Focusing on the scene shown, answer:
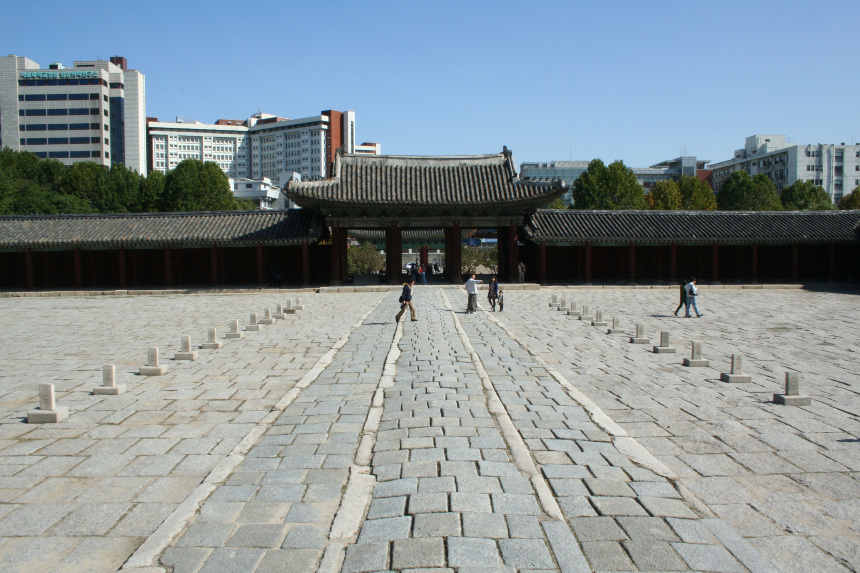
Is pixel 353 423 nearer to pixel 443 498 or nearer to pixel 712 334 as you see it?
pixel 443 498

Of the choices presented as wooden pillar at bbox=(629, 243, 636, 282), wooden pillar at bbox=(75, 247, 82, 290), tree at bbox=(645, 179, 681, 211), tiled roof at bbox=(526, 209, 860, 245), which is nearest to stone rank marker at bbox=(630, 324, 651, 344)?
tiled roof at bbox=(526, 209, 860, 245)

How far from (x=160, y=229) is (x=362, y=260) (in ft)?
55.3

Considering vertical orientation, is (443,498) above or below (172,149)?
below

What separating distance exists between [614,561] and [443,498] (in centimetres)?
143

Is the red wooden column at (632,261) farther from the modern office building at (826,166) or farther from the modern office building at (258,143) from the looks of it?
the modern office building at (258,143)

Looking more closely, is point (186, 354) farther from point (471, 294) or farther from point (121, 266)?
point (121, 266)

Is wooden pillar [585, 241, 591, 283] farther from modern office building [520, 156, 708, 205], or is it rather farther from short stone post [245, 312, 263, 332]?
modern office building [520, 156, 708, 205]

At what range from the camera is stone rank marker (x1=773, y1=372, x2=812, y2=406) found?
831cm

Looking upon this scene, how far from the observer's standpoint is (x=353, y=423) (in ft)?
24.1

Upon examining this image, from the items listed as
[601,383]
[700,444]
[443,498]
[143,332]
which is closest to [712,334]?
[601,383]

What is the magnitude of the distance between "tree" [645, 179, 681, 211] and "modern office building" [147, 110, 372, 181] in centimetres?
8749

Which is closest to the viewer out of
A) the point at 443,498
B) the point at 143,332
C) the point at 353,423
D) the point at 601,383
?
the point at 443,498

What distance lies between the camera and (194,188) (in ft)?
185

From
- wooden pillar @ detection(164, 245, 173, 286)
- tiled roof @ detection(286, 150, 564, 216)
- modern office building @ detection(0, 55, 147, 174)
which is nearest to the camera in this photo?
tiled roof @ detection(286, 150, 564, 216)
